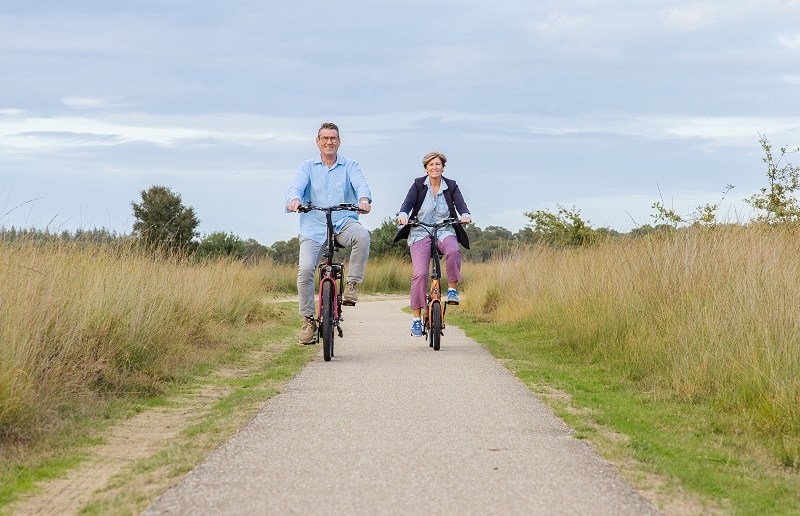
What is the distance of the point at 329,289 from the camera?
10.9 meters

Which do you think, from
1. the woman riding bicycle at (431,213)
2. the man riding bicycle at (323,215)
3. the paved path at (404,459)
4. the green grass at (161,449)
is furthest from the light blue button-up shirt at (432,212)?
the paved path at (404,459)

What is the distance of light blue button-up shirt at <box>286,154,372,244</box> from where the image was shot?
1134 cm

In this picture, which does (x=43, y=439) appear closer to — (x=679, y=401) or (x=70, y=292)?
(x=70, y=292)

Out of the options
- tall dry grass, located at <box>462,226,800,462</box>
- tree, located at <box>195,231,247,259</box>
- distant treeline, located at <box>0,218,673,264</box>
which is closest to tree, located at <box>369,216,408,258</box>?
distant treeline, located at <box>0,218,673,264</box>

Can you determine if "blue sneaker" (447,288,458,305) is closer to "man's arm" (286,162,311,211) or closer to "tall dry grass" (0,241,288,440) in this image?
"man's arm" (286,162,311,211)

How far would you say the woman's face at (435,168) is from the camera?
1248 centimetres

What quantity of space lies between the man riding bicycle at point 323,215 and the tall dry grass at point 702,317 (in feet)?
9.60

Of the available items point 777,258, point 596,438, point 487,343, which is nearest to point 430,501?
point 596,438

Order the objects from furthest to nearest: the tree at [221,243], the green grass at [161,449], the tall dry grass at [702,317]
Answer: the tree at [221,243] < the tall dry grass at [702,317] < the green grass at [161,449]

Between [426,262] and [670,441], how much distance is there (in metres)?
6.25

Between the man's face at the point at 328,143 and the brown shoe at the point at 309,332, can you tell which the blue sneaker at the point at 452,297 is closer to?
the brown shoe at the point at 309,332

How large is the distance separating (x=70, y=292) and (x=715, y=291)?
18.9 feet

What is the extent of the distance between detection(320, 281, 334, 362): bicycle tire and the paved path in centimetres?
176

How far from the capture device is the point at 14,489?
514cm
